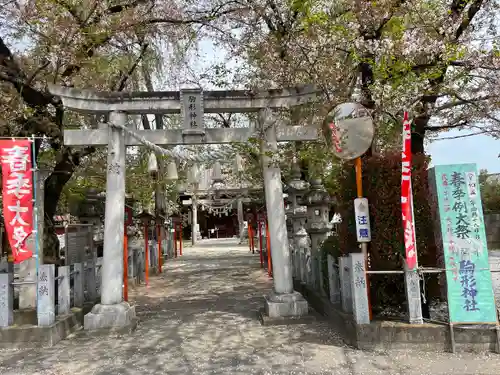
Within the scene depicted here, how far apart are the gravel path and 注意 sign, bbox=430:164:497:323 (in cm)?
58

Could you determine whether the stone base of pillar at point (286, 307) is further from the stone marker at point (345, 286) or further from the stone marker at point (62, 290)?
the stone marker at point (62, 290)

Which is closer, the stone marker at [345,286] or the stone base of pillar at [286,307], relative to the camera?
the stone marker at [345,286]

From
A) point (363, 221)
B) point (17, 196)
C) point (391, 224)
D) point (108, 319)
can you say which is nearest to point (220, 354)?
point (108, 319)

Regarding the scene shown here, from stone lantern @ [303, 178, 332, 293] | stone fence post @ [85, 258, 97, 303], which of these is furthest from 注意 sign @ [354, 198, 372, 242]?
stone fence post @ [85, 258, 97, 303]

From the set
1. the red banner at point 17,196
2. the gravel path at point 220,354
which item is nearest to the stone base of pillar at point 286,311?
the gravel path at point 220,354

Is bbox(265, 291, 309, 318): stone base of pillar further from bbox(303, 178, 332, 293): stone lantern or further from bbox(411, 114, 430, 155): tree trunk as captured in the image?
bbox(303, 178, 332, 293): stone lantern

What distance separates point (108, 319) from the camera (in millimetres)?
6793

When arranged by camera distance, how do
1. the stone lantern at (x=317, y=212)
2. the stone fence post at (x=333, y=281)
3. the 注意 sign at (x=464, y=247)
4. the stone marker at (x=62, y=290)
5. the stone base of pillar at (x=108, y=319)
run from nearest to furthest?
1. the 注意 sign at (x=464, y=247)
2. the stone base of pillar at (x=108, y=319)
3. the stone marker at (x=62, y=290)
4. the stone fence post at (x=333, y=281)
5. the stone lantern at (x=317, y=212)

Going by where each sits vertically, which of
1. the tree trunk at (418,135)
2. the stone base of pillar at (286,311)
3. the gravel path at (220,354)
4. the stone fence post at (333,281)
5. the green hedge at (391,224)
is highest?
the tree trunk at (418,135)

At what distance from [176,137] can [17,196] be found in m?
2.83

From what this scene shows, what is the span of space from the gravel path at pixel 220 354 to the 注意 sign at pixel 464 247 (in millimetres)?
576

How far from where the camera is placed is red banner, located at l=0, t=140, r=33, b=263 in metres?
6.14

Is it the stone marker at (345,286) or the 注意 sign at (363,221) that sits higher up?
the 注意 sign at (363,221)

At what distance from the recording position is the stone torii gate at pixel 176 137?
7023mm
